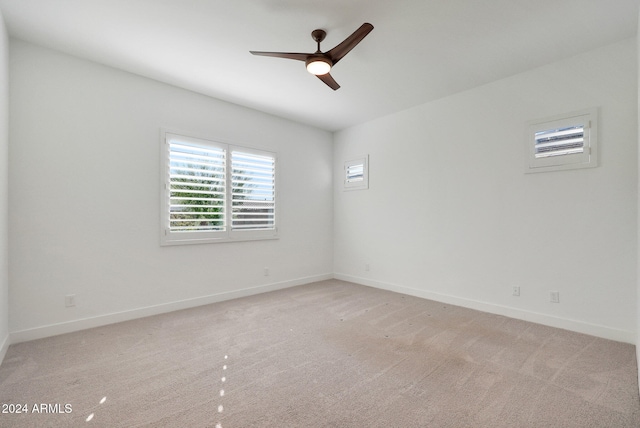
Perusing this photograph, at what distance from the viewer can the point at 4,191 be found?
105 inches

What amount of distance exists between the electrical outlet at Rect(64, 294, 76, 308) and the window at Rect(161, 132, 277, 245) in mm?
1019

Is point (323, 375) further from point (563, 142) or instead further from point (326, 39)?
point (563, 142)

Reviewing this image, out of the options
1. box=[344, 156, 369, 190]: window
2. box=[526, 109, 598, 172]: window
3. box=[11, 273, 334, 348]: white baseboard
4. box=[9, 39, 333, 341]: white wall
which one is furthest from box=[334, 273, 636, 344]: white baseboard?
box=[9, 39, 333, 341]: white wall

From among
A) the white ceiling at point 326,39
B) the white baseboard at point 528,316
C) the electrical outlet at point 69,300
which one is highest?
the white ceiling at point 326,39

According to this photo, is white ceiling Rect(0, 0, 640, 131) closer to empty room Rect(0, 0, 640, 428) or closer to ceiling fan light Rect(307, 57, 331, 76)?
empty room Rect(0, 0, 640, 428)

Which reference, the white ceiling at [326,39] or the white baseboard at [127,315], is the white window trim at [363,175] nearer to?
the white ceiling at [326,39]

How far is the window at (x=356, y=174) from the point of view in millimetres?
5246

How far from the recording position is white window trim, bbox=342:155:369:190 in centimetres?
523

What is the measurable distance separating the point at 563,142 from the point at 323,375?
137 inches

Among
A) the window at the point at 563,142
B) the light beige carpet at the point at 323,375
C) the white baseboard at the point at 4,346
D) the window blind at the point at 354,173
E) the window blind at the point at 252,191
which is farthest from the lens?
the window blind at the point at 354,173

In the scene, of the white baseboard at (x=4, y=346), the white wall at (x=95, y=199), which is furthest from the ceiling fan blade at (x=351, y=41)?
the white baseboard at (x=4, y=346)

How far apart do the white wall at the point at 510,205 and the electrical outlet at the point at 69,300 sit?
402 centimetres

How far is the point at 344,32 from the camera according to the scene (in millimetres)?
2715

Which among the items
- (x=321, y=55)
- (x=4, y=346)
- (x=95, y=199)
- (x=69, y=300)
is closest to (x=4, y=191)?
(x=95, y=199)
